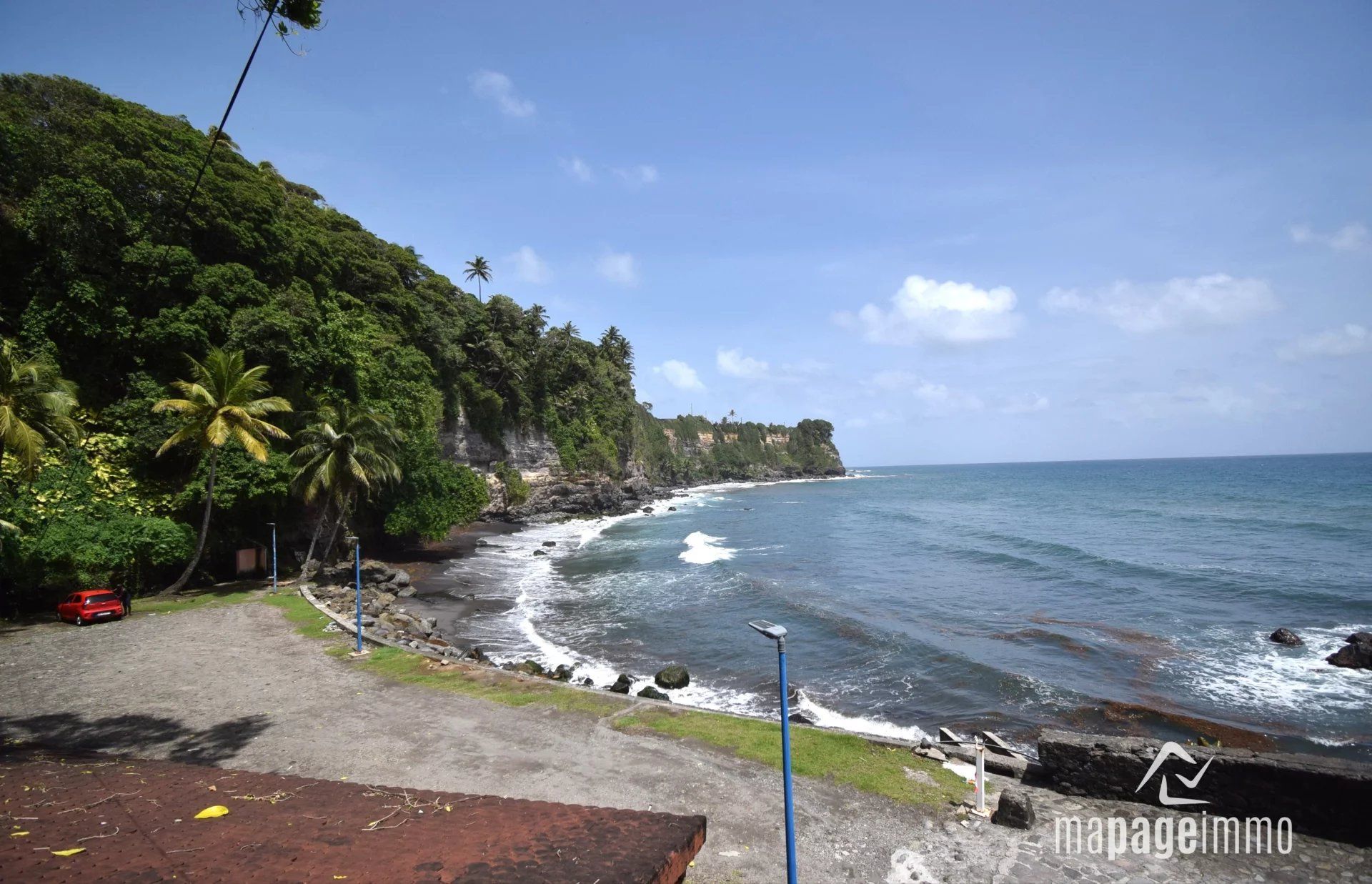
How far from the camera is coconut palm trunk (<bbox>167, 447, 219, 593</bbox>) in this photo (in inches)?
834

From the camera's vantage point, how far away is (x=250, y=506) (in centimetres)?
2567

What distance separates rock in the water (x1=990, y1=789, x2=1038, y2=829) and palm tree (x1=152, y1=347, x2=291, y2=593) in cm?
2345

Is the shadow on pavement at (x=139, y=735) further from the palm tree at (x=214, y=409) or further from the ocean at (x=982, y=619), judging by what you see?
the palm tree at (x=214, y=409)

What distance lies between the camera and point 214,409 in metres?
20.6

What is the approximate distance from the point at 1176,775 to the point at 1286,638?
18059mm

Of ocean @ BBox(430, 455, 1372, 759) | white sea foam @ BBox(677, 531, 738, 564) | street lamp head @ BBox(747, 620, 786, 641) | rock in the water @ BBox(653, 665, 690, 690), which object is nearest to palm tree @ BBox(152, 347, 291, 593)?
ocean @ BBox(430, 455, 1372, 759)

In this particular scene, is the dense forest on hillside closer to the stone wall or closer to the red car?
the red car

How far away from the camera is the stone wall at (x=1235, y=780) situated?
787 centimetres

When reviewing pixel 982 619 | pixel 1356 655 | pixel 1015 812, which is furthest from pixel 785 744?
pixel 1356 655

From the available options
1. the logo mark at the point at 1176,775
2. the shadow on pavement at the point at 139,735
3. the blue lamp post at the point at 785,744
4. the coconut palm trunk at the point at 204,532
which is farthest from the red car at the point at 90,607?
the logo mark at the point at 1176,775

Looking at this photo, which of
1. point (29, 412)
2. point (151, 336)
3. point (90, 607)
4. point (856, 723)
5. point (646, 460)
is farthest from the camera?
point (646, 460)

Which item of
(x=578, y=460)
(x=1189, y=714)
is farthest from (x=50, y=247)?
(x=578, y=460)

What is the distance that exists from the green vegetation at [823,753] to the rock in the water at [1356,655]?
59.1 feet

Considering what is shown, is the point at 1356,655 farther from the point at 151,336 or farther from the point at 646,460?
the point at 646,460
